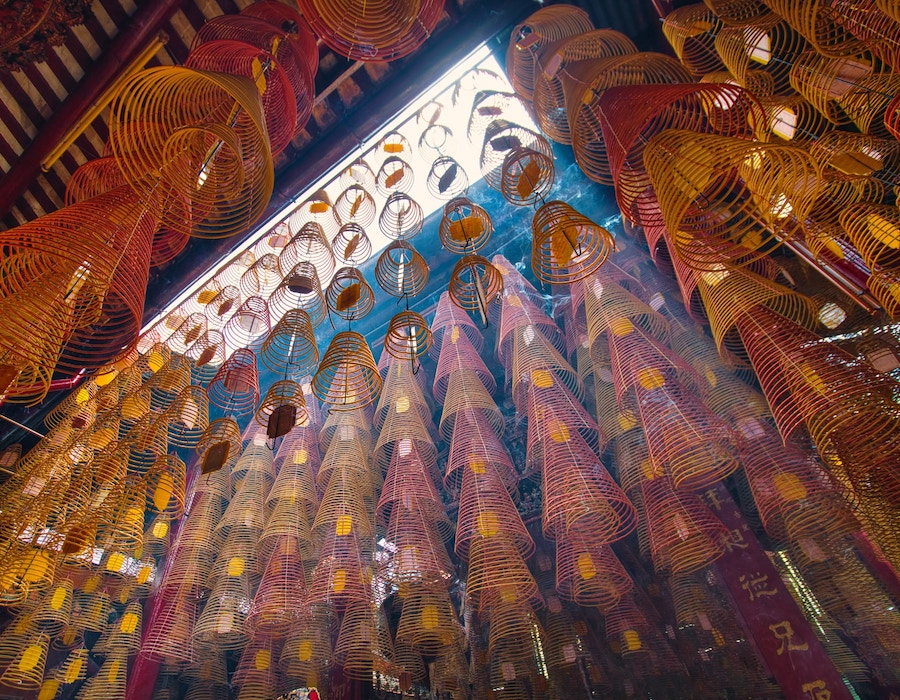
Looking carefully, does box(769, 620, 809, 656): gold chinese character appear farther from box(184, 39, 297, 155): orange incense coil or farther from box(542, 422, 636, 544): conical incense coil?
box(184, 39, 297, 155): orange incense coil

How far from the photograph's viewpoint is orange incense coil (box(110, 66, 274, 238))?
2375mm

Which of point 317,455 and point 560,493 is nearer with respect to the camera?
point 560,493

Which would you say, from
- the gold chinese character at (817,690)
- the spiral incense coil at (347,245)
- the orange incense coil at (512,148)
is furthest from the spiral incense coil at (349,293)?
the gold chinese character at (817,690)

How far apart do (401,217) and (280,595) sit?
3534 mm

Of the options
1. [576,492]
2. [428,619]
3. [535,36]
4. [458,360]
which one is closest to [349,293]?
[458,360]

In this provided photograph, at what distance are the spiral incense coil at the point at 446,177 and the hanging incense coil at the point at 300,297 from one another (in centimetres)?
149

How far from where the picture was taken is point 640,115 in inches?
101

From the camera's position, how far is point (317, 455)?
5.84 m

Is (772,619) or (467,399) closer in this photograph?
(772,619)

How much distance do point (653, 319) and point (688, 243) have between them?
6.21ft

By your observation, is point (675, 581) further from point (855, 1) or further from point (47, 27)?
point (47, 27)

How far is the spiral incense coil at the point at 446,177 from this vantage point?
490 cm

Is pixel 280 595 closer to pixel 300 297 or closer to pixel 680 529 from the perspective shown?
pixel 680 529

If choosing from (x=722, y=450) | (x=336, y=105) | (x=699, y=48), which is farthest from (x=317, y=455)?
(x=699, y=48)
